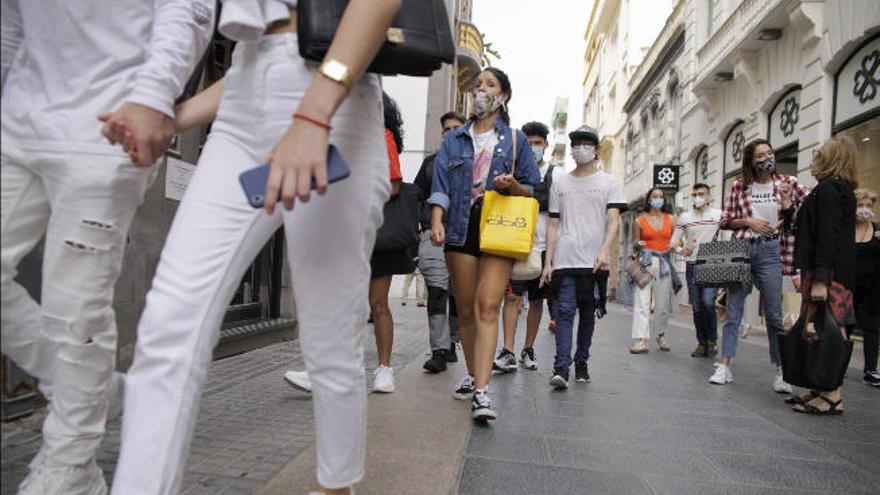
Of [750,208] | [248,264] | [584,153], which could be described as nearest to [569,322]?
[584,153]

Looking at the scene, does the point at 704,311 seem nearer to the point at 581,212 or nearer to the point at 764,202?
the point at 764,202

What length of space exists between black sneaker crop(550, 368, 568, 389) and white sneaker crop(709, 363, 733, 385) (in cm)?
147

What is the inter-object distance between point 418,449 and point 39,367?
2.11 meters

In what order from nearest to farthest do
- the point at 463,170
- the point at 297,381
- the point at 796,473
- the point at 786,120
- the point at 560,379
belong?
the point at 796,473
the point at 297,381
the point at 463,170
the point at 560,379
the point at 786,120

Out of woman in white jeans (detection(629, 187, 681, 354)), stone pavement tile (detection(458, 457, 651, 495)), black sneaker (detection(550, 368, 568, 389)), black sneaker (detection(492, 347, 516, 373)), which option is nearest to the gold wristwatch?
stone pavement tile (detection(458, 457, 651, 495))

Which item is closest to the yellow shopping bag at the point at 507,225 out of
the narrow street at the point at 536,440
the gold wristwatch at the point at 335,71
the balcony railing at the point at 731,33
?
the narrow street at the point at 536,440

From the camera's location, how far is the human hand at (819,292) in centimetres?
454

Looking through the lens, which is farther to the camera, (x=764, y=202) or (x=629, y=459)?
(x=764, y=202)

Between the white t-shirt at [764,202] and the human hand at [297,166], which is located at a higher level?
the white t-shirt at [764,202]

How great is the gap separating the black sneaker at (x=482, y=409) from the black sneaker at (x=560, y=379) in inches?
53.1

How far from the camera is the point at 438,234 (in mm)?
4211

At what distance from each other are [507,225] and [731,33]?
14233 millimetres

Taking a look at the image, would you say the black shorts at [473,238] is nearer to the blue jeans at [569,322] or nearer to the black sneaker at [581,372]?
the blue jeans at [569,322]

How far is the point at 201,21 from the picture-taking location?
1.71 m
